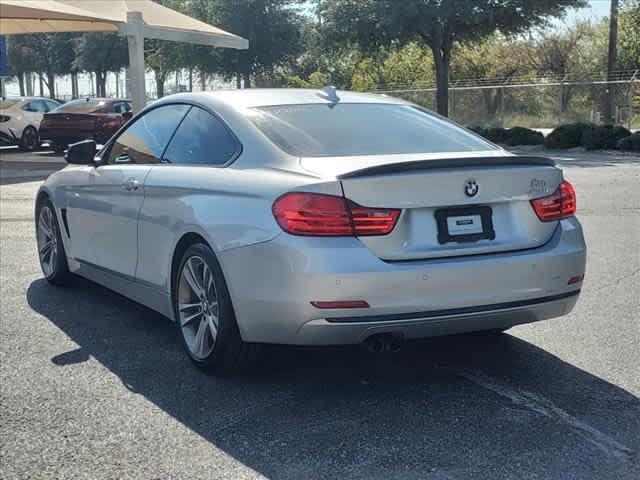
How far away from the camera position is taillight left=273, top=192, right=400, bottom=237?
13.8 feet

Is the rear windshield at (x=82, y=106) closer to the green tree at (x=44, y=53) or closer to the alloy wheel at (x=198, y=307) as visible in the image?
the alloy wheel at (x=198, y=307)

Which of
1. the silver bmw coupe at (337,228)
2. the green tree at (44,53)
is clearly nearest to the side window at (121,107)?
the silver bmw coupe at (337,228)

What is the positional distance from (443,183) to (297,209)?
0.71 m

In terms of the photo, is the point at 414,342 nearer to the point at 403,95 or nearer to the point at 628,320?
the point at 628,320

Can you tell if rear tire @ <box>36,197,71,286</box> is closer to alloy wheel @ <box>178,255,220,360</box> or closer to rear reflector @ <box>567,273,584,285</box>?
alloy wheel @ <box>178,255,220,360</box>

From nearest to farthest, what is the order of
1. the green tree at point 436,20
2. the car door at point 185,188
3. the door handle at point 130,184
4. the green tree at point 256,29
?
the car door at point 185,188 < the door handle at point 130,184 < the green tree at point 436,20 < the green tree at point 256,29

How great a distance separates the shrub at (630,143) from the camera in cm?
2328

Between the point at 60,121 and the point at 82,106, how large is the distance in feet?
2.42

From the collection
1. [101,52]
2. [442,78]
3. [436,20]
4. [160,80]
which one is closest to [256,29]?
[101,52]

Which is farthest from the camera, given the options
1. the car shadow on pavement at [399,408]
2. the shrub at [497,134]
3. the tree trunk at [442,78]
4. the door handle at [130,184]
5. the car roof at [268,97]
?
the tree trunk at [442,78]

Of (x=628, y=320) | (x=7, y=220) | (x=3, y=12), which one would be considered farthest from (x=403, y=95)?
(x=628, y=320)

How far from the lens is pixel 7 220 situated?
11539 millimetres

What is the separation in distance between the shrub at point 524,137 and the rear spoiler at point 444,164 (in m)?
23.2

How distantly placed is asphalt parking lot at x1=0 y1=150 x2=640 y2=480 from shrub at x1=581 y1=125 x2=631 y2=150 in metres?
18.8
